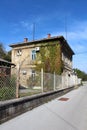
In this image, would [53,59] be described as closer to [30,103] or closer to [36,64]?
[36,64]

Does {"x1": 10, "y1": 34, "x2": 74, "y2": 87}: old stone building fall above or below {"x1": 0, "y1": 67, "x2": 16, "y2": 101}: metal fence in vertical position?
above

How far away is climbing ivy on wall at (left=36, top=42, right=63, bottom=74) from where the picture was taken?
88.5ft

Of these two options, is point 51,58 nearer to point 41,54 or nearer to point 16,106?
point 41,54

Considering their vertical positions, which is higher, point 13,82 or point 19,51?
point 19,51

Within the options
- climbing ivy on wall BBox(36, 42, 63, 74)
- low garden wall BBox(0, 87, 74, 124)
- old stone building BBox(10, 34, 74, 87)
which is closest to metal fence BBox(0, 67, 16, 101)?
low garden wall BBox(0, 87, 74, 124)

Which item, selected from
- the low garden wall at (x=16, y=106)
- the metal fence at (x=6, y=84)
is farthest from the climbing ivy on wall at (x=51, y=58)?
the metal fence at (x=6, y=84)

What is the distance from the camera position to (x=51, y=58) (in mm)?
27609

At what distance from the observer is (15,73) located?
7777 mm

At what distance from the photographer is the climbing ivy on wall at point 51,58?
88.5ft

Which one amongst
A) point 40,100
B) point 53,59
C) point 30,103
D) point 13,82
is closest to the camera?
point 13,82

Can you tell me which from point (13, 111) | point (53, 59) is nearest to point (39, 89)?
point (13, 111)

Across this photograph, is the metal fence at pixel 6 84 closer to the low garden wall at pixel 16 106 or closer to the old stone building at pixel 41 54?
the low garden wall at pixel 16 106

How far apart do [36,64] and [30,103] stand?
20149 millimetres

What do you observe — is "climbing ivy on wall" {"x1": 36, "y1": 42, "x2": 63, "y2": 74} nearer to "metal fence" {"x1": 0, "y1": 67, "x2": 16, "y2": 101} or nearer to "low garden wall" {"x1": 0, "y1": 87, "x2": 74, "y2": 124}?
"low garden wall" {"x1": 0, "y1": 87, "x2": 74, "y2": 124}
